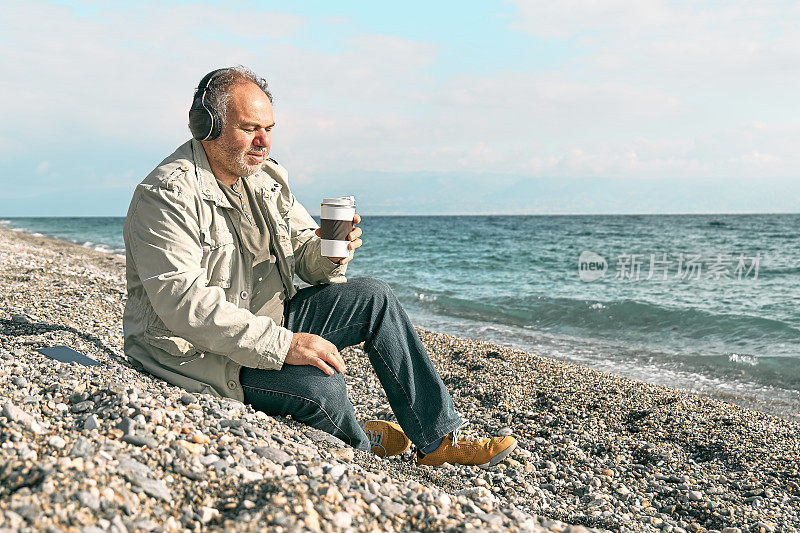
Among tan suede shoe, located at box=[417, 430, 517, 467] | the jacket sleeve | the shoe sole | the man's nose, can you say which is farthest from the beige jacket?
the shoe sole

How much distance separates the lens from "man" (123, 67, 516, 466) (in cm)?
340

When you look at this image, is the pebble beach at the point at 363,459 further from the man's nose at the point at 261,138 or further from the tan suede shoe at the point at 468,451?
the man's nose at the point at 261,138

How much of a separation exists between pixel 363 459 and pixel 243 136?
2.04 m

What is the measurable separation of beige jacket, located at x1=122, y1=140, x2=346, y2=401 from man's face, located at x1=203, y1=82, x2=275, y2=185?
114 mm

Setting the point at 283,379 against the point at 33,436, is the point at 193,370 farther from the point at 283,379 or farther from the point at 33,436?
the point at 33,436

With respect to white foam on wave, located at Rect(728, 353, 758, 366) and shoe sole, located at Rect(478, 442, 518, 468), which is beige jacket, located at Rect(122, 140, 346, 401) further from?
white foam on wave, located at Rect(728, 353, 758, 366)

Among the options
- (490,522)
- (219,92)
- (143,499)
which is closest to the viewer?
(143,499)

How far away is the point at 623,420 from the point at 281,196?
3.71 m

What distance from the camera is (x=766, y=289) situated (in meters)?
16.9

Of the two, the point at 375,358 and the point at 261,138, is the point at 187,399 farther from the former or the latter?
the point at 261,138

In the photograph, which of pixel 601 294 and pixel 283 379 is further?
pixel 601 294

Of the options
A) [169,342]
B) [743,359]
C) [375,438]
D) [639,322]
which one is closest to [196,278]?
[169,342]

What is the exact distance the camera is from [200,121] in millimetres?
3625

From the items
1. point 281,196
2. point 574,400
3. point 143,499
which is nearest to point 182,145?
point 281,196
